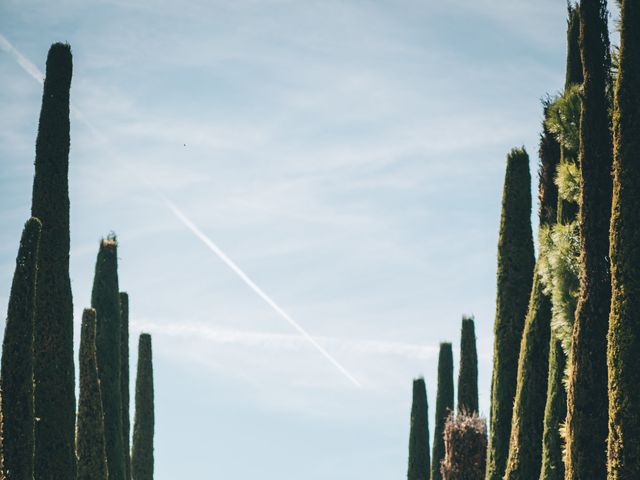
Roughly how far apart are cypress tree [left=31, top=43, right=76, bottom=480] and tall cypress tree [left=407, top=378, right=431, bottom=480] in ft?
82.6

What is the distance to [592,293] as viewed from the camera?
61.2ft

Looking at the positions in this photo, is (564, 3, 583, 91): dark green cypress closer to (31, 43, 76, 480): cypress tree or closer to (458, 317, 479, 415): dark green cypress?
(31, 43, 76, 480): cypress tree

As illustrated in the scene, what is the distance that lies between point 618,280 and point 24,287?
46.1 feet

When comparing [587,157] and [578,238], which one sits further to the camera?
[578,238]

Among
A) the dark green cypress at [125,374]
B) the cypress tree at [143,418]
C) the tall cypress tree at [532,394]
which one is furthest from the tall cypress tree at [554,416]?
the cypress tree at [143,418]

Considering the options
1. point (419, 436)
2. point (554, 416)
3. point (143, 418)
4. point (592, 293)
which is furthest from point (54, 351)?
point (419, 436)

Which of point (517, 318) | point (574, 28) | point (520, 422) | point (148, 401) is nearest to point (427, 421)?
point (148, 401)

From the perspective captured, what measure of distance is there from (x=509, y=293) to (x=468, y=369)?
45.5ft

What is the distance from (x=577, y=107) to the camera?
2211 cm

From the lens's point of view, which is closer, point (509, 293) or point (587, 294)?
point (587, 294)

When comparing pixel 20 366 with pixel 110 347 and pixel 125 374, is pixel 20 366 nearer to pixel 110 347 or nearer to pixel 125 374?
pixel 110 347

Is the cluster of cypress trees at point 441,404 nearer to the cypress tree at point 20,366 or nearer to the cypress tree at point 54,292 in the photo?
the cypress tree at point 54,292

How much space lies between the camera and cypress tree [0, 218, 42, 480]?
21547mm

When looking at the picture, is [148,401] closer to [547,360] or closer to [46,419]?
[46,419]
